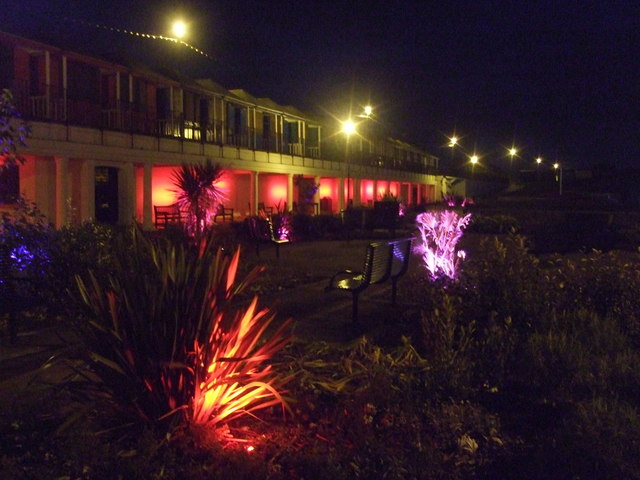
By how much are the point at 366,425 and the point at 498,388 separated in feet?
4.57

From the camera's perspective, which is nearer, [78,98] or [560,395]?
[560,395]

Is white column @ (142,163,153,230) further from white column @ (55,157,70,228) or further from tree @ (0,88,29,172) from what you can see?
tree @ (0,88,29,172)

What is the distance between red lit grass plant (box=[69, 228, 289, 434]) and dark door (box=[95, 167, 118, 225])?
63.0 feet

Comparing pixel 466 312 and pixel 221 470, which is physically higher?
pixel 466 312

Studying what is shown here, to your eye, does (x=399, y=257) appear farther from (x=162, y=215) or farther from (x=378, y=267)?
(x=162, y=215)

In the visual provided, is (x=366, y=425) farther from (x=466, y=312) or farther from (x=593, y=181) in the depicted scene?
(x=593, y=181)

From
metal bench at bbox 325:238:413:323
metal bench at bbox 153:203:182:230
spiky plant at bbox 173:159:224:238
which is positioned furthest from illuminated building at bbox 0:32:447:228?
metal bench at bbox 325:238:413:323

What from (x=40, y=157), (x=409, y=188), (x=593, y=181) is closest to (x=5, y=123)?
(x=40, y=157)

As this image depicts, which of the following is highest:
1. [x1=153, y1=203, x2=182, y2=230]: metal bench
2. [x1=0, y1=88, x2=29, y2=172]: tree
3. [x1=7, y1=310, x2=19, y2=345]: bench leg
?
[x1=0, y1=88, x2=29, y2=172]: tree

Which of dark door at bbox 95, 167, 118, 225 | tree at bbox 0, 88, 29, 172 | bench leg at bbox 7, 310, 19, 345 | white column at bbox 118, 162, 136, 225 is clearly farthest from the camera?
dark door at bbox 95, 167, 118, 225

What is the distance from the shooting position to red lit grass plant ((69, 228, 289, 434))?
3.85 meters

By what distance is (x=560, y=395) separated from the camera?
15.3 feet

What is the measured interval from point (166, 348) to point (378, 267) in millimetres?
3906

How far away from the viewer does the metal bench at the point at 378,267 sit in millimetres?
7133
